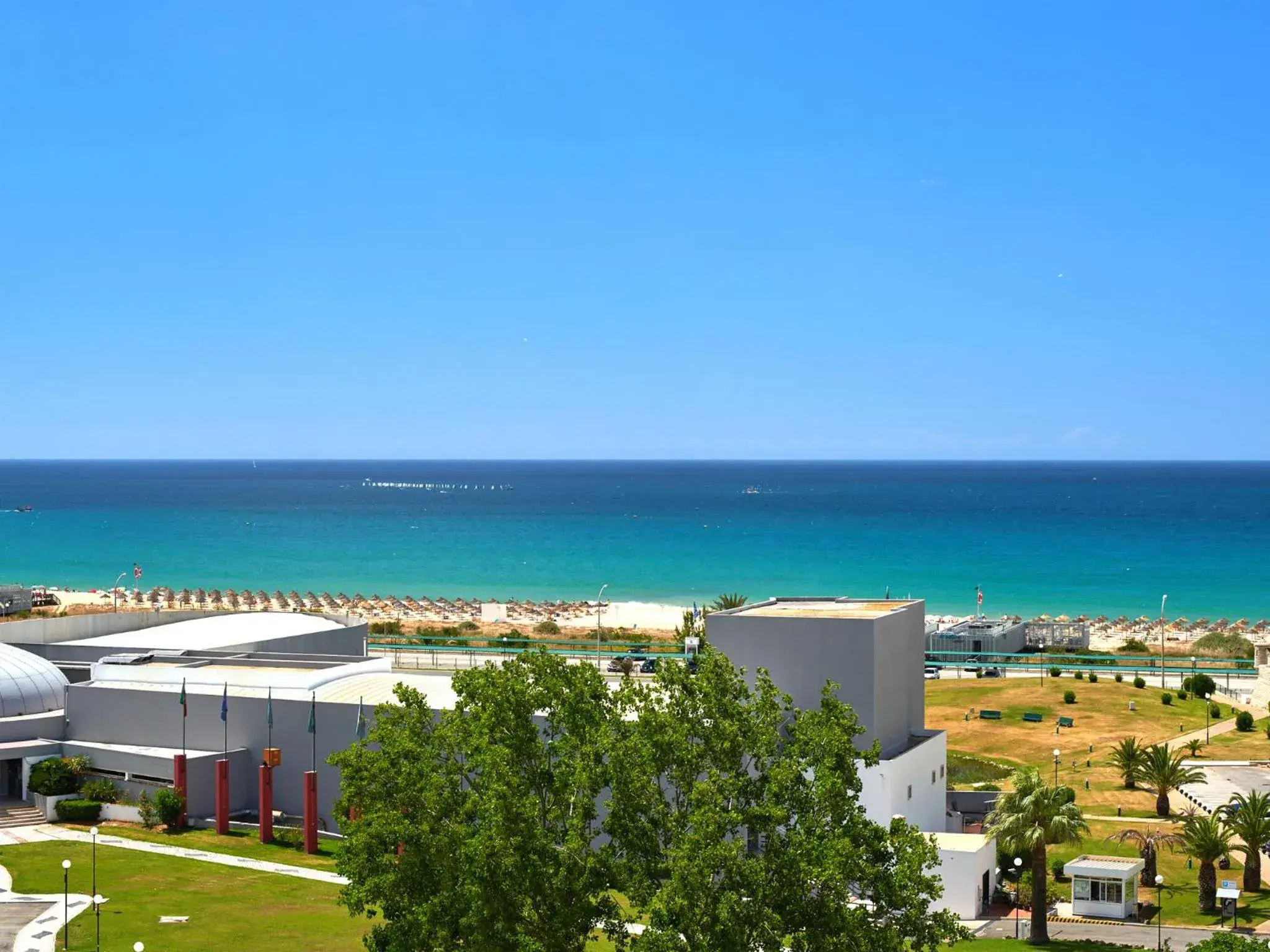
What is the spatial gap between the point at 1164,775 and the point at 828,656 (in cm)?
1574

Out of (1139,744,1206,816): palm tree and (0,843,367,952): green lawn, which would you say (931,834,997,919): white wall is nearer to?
(1139,744,1206,816): palm tree

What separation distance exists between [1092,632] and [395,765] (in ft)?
317

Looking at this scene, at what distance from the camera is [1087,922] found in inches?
1670

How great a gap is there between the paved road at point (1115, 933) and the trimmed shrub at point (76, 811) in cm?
3296

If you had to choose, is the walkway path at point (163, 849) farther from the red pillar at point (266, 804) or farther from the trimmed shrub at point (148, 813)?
the red pillar at point (266, 804)

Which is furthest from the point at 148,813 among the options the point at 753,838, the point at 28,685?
the point at 753,838

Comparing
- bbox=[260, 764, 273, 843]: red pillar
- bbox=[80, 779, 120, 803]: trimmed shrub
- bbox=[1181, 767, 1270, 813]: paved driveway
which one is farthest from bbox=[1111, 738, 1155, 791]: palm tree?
bbox=[80, 779, 120, 803]: trimmed shrub

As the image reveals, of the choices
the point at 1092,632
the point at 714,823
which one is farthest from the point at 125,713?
the point at 1092,632

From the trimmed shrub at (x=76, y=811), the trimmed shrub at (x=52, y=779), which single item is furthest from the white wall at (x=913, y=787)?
the trimmed shrub at (x=52, y=779)

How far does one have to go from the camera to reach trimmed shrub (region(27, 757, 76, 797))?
52.6 metres

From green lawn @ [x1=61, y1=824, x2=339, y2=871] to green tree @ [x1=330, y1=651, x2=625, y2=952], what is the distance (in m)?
14.8

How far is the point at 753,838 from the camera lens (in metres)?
29.2

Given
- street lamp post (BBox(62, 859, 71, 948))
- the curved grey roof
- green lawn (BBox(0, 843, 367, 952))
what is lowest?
green lawn (BBox(0, 843, 367, 952))

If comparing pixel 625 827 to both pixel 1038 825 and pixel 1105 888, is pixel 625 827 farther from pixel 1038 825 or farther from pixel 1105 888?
pixel 1105 888
